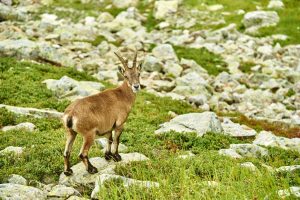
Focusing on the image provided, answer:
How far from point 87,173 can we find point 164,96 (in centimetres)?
1500

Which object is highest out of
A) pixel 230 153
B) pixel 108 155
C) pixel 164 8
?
pixel 108 155

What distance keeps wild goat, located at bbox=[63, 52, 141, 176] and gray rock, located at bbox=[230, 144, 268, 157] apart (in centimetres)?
402

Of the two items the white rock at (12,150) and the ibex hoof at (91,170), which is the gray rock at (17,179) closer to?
the ibex hoof at (91,170)

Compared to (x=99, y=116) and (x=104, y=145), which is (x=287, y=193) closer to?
(x=99, y=116)

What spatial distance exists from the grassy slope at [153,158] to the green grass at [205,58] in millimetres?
12089

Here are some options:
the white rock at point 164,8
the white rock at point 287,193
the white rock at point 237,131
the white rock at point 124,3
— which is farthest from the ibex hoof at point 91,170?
the white rock at point 124,3

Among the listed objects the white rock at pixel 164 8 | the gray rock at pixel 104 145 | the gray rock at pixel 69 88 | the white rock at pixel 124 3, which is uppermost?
the gray rock at pixel 104 145

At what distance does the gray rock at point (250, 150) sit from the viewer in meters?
16.0

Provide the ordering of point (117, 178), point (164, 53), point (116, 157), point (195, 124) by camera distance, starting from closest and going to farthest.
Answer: point (117, 178)
point (116, 157)
point (195, 124)
point (164, 53)

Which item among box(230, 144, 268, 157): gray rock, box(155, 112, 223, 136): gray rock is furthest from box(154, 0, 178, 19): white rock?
box(230, 144, 268, 157): gray rock

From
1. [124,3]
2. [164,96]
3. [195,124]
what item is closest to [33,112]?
[195,124]

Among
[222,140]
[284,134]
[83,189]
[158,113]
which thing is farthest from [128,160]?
[284,134]

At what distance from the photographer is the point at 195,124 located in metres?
18.7

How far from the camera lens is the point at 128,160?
13.5 meters
